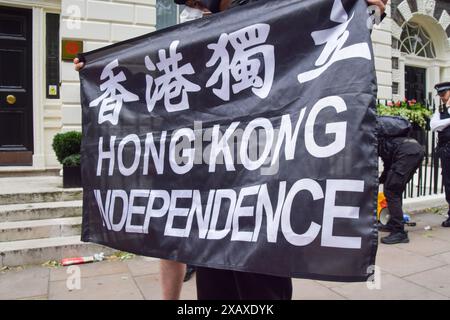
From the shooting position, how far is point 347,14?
1.63 meters

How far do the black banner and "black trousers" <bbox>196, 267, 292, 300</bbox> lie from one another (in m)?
0.13

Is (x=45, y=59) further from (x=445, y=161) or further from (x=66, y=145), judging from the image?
(x=445, y=161)

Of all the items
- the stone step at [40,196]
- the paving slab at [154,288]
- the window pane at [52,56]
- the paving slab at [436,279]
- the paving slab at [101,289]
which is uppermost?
the window pane at [52,56]

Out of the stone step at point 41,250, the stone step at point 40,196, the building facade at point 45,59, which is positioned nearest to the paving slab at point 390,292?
the stone step at point 41,250

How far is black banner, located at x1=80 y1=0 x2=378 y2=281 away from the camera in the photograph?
1552mm

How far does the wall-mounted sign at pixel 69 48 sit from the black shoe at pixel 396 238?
16.9ft

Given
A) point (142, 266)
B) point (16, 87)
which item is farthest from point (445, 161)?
point (16, 87)

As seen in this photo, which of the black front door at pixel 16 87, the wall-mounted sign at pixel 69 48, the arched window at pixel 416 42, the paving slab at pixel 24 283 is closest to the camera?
the paving slab at pixel 24 283

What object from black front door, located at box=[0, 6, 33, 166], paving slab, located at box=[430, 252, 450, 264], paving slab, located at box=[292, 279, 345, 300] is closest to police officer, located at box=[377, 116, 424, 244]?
paving slab, located at box=[430, 252, 450, 264]

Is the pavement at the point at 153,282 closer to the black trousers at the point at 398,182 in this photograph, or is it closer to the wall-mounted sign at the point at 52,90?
the black trousers at the point at 398,182

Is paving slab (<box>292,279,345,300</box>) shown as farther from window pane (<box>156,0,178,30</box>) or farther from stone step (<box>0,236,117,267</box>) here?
window pane (<box>156,0,178,30</box>)

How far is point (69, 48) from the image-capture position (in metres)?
6.53

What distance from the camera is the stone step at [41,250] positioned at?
4.09 metres

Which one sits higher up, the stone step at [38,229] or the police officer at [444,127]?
the police officer at [444,127]
